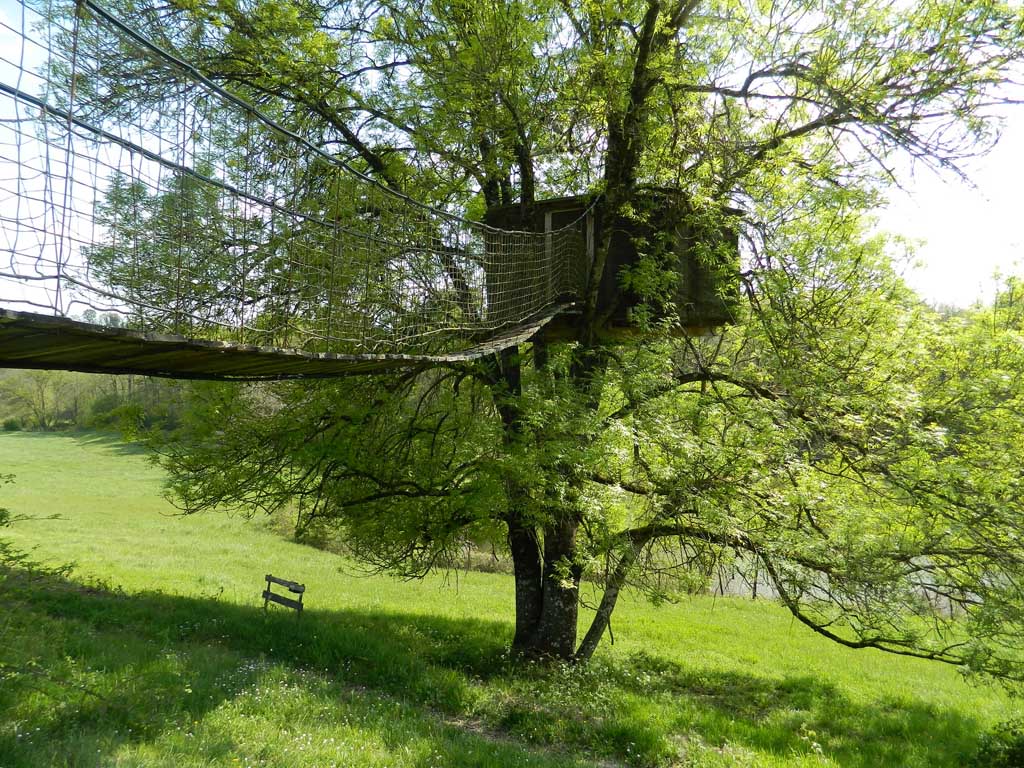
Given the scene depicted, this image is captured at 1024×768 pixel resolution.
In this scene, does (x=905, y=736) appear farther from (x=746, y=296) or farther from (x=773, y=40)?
(x=773, y=40)

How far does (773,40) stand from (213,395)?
724 centimetres

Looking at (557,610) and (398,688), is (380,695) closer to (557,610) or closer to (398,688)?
(398,688)

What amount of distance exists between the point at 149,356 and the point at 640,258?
5.54 m

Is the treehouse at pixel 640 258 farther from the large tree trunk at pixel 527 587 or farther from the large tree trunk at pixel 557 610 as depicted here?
the large tree trunk at pixel 527 587

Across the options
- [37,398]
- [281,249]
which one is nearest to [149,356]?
[281,249]

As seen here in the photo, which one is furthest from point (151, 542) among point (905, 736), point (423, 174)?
point (905, 736)

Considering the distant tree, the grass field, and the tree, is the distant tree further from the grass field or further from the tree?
the tree

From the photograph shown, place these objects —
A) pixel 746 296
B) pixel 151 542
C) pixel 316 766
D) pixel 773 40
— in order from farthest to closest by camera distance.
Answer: pixel 151 542
pixel 746 296
pixel 773 40
pixel 316 766

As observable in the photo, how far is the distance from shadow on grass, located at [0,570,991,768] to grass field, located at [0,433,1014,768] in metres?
0.03

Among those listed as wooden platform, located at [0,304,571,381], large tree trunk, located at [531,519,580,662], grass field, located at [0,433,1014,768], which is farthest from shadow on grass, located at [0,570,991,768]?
wooden platform, located at [0,304,571,381]

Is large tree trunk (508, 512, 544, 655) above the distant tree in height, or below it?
below

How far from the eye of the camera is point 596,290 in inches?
297

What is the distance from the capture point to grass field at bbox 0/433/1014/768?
4.35 m

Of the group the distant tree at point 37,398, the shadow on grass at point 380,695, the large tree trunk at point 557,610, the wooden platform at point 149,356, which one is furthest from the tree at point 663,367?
the distant tree at point 37,398
